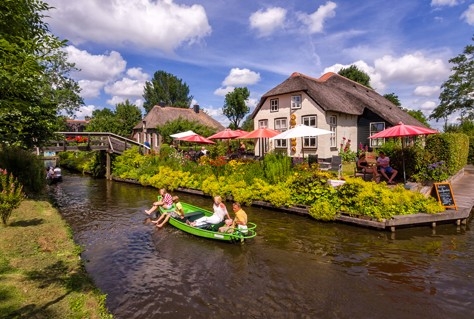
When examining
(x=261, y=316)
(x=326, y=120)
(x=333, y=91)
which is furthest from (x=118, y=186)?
(x=333, y=91)

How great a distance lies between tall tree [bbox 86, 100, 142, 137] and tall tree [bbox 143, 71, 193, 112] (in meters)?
20.9

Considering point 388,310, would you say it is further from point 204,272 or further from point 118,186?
point 118,186

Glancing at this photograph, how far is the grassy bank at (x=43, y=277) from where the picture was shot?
16.3 ft

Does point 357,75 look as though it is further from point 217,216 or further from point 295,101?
point 217,216

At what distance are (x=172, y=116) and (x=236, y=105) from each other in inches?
534

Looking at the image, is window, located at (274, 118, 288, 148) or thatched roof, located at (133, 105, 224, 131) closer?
window, located at (274, 118, 288, 148)

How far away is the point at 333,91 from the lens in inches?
1147

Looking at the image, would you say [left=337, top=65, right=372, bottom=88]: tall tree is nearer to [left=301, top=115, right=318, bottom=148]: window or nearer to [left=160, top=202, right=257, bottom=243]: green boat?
[left=301, top=115, right=318, bottom=148]: window

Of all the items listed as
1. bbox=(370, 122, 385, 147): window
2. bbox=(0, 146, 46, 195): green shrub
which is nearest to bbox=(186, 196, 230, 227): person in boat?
bbox=(0, 146, 46, 195): green shrub

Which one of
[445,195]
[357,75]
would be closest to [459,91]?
[357,75]

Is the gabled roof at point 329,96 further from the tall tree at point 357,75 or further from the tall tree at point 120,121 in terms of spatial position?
the tall tree at point 120,121

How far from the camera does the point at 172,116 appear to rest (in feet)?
152

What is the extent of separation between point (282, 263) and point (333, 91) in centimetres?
2401

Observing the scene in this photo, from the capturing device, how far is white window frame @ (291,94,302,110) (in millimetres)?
26656
